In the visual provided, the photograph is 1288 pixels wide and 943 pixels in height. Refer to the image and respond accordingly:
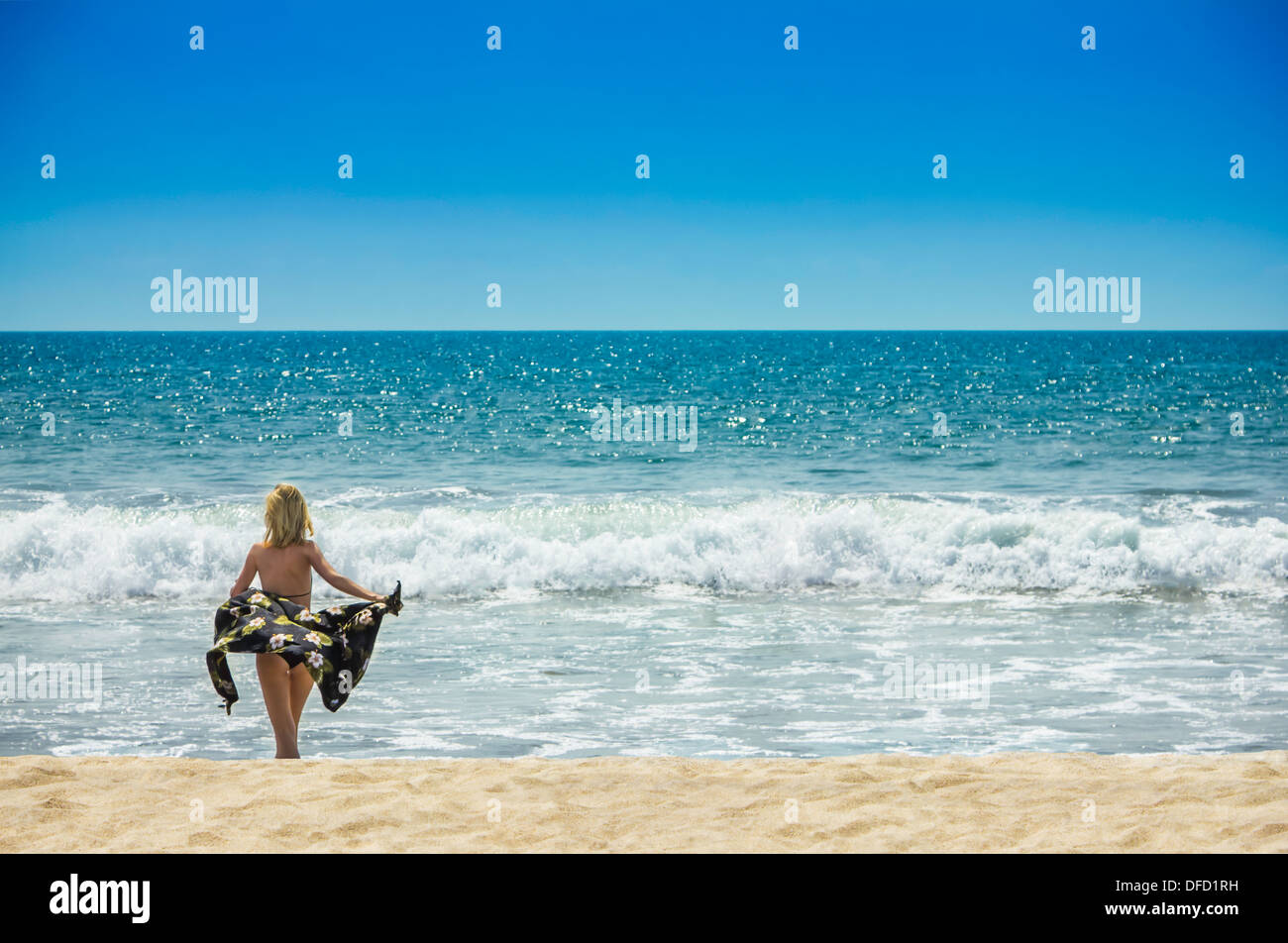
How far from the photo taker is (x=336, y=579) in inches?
243

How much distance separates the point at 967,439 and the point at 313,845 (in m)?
23.4

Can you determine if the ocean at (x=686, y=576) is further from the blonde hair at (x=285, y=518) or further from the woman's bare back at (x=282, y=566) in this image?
the blonde hair at (x=285, y=518)

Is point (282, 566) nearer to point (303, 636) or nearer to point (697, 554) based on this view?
point (303, 636)

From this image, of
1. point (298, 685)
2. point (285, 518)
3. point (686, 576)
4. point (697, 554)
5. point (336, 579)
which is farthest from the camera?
point (697, 554)

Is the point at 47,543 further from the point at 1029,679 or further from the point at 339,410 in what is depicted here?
the point at 339,410

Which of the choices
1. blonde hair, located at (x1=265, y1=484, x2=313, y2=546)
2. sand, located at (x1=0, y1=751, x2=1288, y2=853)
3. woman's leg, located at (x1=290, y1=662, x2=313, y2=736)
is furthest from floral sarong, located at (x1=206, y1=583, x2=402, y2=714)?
sand, located at (x1=0, y1=751, x2=1288, y2=853)

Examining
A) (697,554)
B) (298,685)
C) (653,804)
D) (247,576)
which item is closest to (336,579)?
(247,576)

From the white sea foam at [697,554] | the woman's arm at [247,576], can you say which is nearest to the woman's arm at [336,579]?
the woman's arm at [247,576]

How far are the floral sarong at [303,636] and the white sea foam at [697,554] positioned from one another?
7220mm

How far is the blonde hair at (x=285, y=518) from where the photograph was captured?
6352mm

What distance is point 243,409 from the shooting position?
3403 cm

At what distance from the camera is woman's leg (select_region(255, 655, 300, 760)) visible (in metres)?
6.50

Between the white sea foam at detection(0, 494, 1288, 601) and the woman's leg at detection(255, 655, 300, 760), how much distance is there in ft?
22.8

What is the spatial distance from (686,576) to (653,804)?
8.51m
